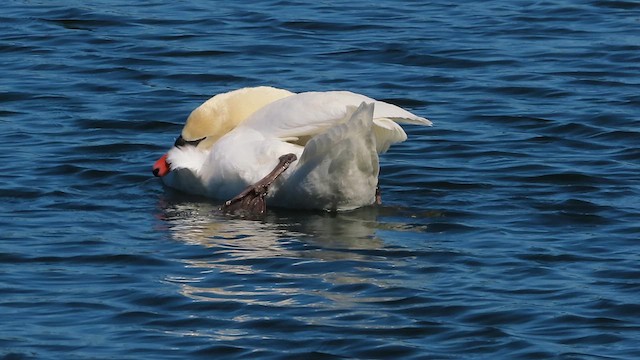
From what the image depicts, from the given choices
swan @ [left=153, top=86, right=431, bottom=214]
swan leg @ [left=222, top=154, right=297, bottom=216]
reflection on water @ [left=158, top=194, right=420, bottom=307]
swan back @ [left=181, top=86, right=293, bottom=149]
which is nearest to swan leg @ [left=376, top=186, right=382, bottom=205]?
swan @ [left=153, top=86, right=431, bottom=214]

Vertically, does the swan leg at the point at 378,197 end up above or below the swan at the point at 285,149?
below

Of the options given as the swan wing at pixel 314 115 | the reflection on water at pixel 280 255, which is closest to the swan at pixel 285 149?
the swan wing at pixel 314 115

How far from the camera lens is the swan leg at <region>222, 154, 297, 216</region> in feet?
33.3

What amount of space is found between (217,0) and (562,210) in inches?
307

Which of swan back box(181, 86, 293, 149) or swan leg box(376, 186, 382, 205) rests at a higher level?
swan back box(181, 86, 293, 149)

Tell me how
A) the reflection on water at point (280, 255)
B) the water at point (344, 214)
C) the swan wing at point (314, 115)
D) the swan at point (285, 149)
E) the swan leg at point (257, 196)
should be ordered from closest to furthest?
the water at point (344, 214) → the reflection on water at point (280, 255) → the swan at point (285, 149) → the swan wing at point (314, 115) → the swan leg at point (257, 196)

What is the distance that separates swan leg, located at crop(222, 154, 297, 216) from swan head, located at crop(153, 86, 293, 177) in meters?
0.69

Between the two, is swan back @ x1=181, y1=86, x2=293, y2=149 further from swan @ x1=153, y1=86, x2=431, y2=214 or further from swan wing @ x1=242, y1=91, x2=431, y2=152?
swan wing @ x1=242, y1=91, x2=431, y2=152

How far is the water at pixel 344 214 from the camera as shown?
25.8ft

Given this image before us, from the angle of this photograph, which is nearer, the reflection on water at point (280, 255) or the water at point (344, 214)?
the water at point (344, 214)

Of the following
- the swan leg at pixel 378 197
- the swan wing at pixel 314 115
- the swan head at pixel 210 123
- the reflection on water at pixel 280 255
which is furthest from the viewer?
the swan head at pixel 210 123

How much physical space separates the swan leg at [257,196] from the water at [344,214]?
0.13 meters

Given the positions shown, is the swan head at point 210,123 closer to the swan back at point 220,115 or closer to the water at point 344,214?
the swan back at point 220,115

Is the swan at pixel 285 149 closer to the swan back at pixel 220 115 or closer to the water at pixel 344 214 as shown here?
the swan back at pixel 220 115
